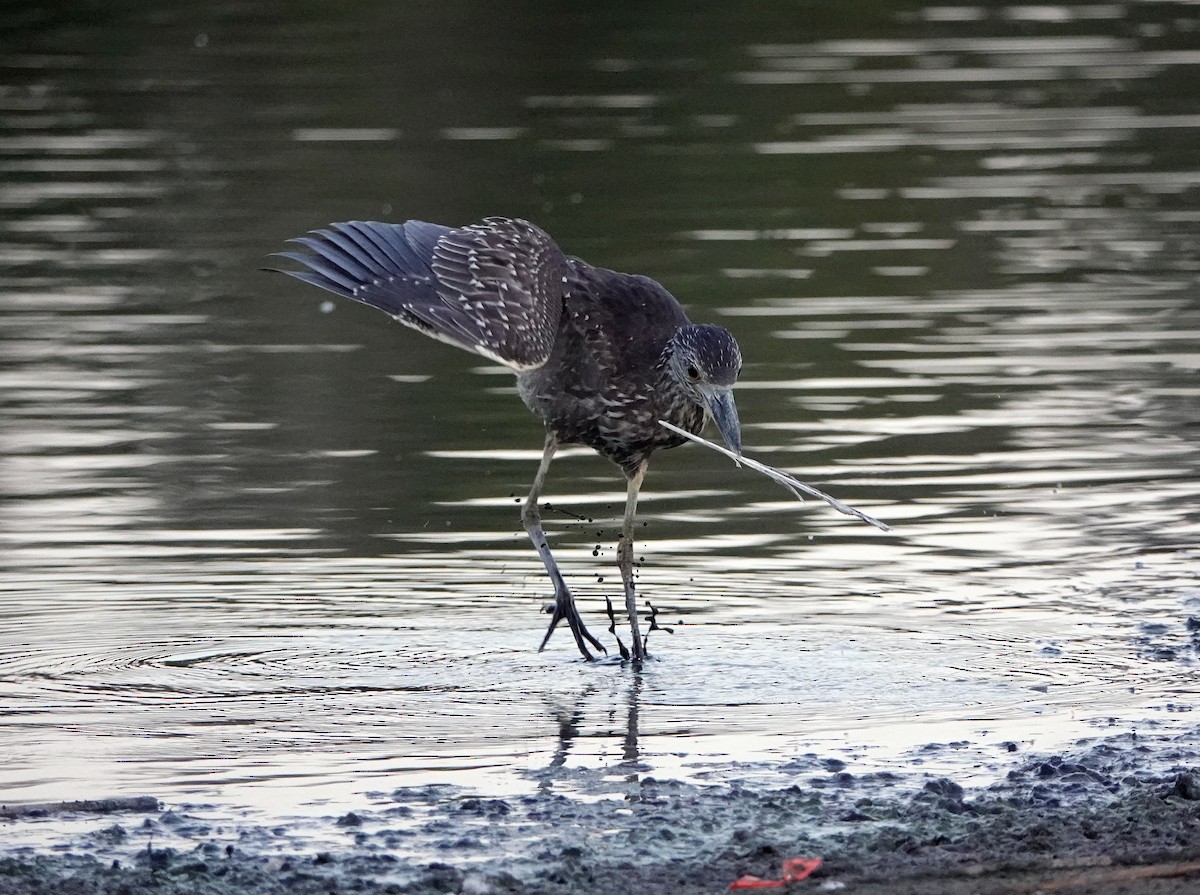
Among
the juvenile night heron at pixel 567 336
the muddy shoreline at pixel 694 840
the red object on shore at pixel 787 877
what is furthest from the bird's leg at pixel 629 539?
the red object on shore at pixel 787 877

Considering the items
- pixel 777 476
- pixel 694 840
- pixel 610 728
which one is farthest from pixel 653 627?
pixel 694 840

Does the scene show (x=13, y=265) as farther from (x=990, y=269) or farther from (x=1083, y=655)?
(x=1083, y=655)

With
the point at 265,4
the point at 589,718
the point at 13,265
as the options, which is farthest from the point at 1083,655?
the point at 265,4

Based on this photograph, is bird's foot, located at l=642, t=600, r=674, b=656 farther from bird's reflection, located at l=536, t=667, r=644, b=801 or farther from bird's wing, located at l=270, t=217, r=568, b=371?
bird's wing, located at l=270, t=217, r=568, b=371

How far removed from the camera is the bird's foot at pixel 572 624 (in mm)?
8531

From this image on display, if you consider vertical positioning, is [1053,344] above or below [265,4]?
below

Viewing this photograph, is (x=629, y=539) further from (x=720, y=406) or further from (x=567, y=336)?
(x=720, y=406)

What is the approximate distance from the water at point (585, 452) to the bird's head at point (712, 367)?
85 cm

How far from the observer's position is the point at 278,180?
20703 mm

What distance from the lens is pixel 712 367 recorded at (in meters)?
8.20

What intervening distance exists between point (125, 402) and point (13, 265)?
4.90 meters

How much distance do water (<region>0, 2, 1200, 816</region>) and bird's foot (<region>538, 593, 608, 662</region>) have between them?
0.10 metres

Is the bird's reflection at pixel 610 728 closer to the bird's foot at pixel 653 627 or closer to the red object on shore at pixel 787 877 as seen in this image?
the bird's foot at pixel 653 627

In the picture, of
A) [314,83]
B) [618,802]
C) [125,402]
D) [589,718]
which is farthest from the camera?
[314,83]
